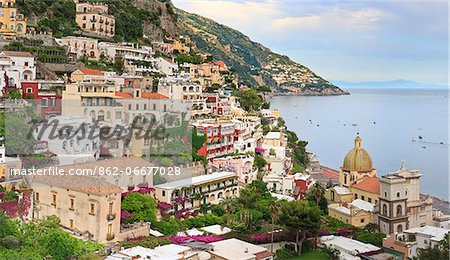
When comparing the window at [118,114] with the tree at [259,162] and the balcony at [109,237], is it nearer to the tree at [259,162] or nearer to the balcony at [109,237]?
the tree at [259,162]

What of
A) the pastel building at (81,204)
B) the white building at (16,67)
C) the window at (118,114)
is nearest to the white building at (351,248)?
the pastel building at (81,204)

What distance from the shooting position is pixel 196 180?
23.2 m

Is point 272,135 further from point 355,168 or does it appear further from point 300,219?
point 300,219

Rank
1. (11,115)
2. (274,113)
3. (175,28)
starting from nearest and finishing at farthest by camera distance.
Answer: (11,115), (274,113), (175,28)

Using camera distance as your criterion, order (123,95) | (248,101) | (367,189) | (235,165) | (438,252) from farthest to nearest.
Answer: (248,101) < (123,95) < (235,165) < (367,189) < (438,252)

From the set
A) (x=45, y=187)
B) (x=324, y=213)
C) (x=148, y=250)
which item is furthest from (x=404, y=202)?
(x=45, y=187)

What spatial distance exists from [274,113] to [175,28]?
48.4ft

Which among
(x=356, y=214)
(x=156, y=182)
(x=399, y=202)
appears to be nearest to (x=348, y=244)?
(x=356, y=214)

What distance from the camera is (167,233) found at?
19438 millimetres

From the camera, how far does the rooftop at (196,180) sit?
72.0 ft

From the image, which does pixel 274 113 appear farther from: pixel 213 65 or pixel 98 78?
pixel 98 78

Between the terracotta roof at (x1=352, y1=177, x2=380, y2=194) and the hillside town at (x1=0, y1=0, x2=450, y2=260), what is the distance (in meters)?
0.06

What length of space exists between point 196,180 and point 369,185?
28.1 ft

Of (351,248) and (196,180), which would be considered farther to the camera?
(196,180)
